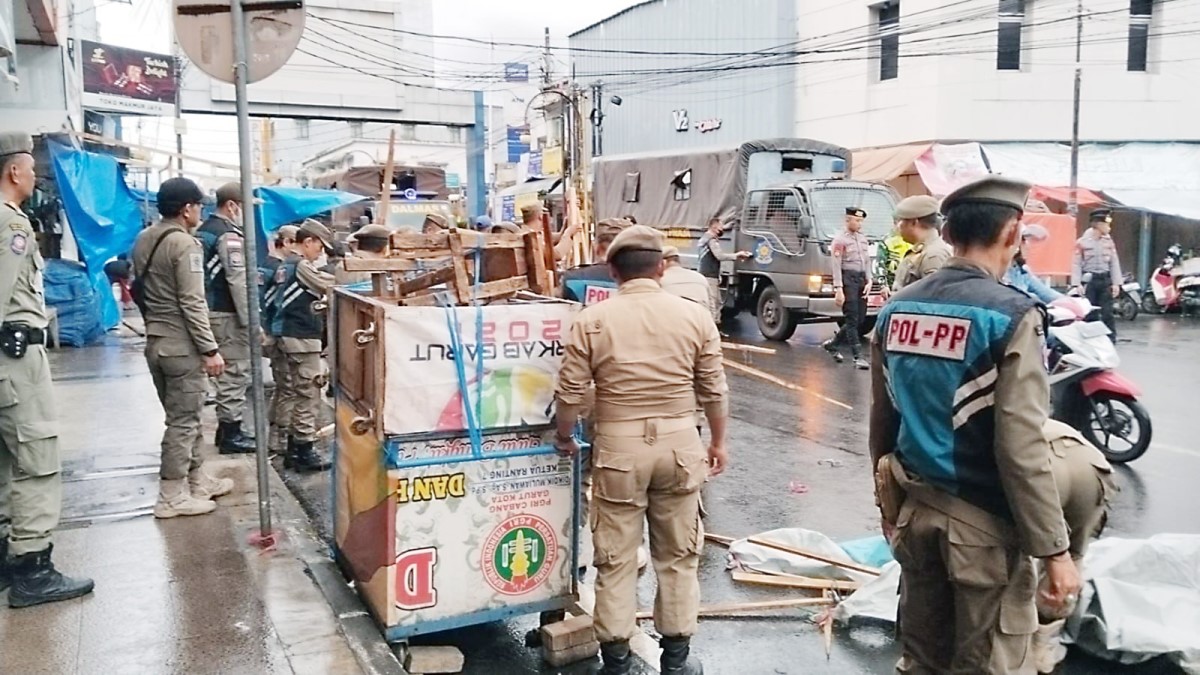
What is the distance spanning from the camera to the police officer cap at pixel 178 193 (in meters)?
5.59

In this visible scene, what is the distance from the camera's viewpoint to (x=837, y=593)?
4.80 m

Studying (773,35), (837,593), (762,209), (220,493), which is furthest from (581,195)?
(773,35)

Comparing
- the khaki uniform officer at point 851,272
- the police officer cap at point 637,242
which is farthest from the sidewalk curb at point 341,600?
the khaki uniform officer at point 851,272

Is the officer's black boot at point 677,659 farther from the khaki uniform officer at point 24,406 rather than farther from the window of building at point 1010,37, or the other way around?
the window of building at point 1010,37

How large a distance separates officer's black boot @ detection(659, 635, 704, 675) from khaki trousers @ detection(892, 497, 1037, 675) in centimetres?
107

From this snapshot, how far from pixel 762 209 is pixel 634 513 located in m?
12.0

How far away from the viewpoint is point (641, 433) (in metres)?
3.80

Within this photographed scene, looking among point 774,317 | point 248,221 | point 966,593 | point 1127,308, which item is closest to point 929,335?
point 966,593

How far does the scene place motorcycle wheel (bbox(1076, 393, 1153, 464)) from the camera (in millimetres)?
7215

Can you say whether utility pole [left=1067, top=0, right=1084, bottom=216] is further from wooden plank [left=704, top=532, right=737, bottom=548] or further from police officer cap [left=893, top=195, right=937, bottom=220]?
wooden plank [left=704, top=532, right=737, bottom=548]

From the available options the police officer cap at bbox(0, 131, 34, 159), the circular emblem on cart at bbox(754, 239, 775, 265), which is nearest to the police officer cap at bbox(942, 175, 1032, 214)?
the police officer cap at bbox(0, 131, 34, 159)

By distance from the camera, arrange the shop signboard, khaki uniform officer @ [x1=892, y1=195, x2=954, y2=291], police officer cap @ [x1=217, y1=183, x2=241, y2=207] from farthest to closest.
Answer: the shop signboard → police officer cap @ [x1=217, y1=183, x2=241, y2=207] → khaki uniform officer @ [x1=892, y1=195, x2=954, y2=291]

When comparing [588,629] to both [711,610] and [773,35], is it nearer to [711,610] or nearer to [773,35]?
[711,610]

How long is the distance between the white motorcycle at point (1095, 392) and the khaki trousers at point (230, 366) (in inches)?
244
